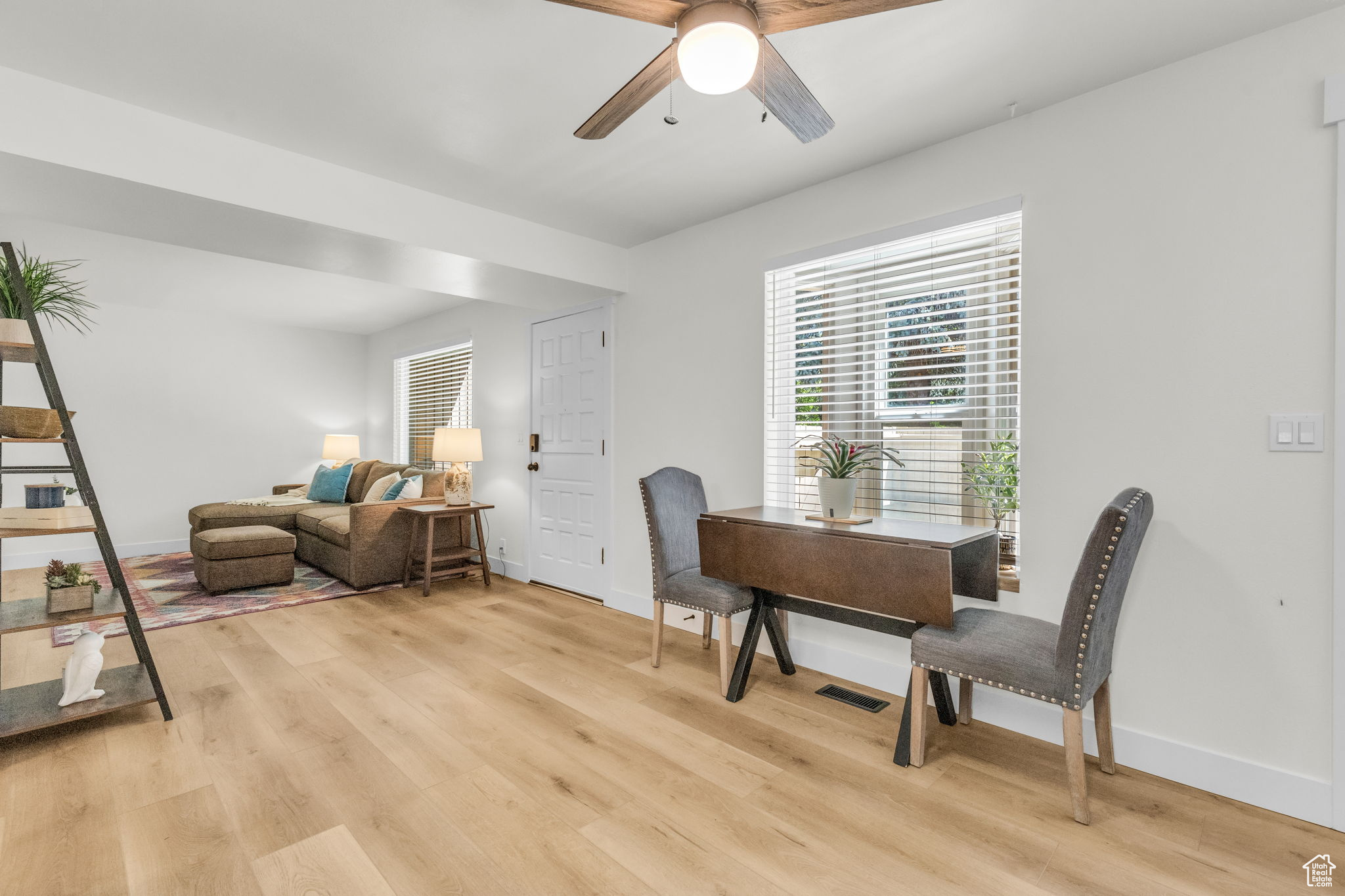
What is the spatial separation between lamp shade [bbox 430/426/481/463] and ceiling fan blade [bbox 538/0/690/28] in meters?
3.81

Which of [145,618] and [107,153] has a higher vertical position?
[107,153]

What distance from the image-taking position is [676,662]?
9.84 ft

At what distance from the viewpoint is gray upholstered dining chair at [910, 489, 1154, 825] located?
1664 mm

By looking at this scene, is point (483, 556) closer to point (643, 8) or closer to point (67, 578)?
point (67, 578)

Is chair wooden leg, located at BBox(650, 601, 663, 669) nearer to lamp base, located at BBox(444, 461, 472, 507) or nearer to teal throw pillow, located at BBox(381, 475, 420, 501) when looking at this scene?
lamp base, located at BBox(444, 461, 472, 507)

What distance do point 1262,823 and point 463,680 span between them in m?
2.73

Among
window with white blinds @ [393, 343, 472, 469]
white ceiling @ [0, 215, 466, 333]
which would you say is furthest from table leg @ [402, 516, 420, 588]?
white ceiling @ [0, 215, 466, 333]

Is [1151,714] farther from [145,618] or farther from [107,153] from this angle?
[145,618]

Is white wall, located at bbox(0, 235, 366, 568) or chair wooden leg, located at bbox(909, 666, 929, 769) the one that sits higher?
white wall, located at bbox(0, 235, 366, 568)

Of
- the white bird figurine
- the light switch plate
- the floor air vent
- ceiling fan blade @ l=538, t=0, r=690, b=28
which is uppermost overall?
ceiling fan blade @ l=538, t=0, r=690, b=28

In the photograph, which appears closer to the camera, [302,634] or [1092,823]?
[1092,823]

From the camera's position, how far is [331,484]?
19.3 feet

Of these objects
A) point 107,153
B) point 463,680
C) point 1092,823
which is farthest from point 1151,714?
point 107,153

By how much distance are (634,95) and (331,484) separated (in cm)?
542
